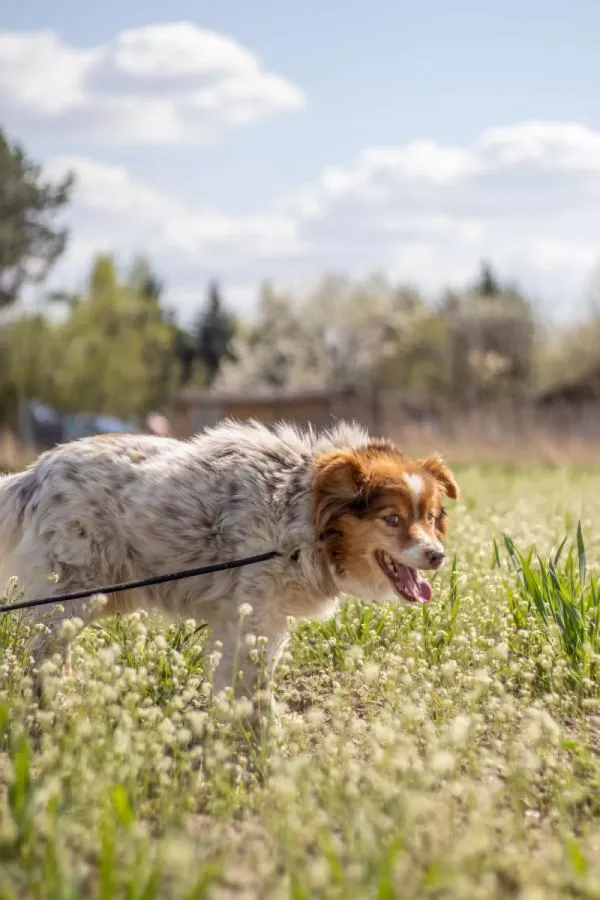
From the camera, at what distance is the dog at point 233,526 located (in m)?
4.96

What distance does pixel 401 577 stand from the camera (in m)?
5.04

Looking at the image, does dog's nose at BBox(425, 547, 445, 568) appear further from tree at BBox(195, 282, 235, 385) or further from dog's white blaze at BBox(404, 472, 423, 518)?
tree at BBox(195, 282, 235, 385)

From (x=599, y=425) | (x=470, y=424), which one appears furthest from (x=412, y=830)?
(x=599, y=425)

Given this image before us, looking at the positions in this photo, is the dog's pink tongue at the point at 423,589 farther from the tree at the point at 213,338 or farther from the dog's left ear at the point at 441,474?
the tree at the point at 213,338

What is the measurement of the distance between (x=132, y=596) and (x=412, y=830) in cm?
249

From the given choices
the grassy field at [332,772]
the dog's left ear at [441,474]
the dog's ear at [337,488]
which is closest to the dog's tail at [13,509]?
the grassy field at [332,772]

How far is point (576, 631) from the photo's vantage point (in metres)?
5.43

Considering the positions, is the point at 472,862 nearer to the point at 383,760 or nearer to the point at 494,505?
the point at 383,760

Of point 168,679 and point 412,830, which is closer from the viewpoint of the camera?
point 412,830

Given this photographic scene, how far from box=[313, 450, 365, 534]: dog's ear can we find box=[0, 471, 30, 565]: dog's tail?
1668mm

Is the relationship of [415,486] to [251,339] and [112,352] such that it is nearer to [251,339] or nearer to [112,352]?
[112,352]

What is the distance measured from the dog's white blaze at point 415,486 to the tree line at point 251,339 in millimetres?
25801

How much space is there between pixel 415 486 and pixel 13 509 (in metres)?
2.29

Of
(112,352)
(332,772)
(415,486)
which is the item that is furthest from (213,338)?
(332,772)
